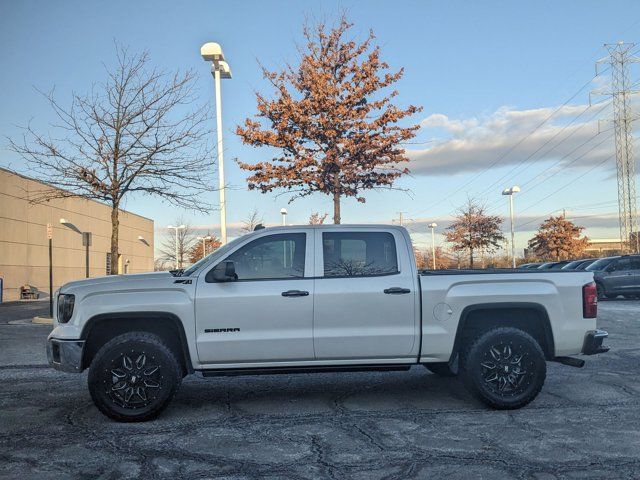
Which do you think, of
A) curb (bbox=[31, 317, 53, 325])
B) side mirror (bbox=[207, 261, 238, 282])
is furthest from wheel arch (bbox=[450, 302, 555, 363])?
curb (bbox=[31, 317, 53, 325])

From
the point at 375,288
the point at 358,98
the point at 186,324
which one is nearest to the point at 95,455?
the point at 186,324

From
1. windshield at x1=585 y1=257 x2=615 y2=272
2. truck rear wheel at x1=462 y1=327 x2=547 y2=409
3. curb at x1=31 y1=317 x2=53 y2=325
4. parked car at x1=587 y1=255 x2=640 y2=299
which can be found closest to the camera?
truck rear wheel at x1=462 y1=327 x2=547 y2=409

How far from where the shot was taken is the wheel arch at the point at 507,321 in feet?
20.1

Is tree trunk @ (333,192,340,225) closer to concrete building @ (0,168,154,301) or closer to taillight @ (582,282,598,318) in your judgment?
concrete building @ (0,168,154,301)

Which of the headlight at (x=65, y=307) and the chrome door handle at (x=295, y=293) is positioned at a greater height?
the chrome door handle at (x=295, y=293)

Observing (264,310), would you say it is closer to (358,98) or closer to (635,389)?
(635,389)

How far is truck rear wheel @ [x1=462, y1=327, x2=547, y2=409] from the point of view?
19.7 ft

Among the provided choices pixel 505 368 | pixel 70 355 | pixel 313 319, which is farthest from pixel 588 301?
pixel 70 355

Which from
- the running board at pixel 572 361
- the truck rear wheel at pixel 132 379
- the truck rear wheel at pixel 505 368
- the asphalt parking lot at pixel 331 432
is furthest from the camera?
the running board at pixel 572 361

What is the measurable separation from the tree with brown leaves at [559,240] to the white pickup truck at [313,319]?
195 feet

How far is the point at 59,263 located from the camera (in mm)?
39250

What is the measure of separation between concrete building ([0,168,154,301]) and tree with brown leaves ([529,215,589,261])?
4166 centimetres

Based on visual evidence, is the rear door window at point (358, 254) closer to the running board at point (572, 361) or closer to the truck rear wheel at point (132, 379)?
the truck rear wheel at point (132, 379)

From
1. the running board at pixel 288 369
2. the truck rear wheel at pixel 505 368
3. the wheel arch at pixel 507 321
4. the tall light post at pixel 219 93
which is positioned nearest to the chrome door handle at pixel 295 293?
the running board at pixel 288 369
